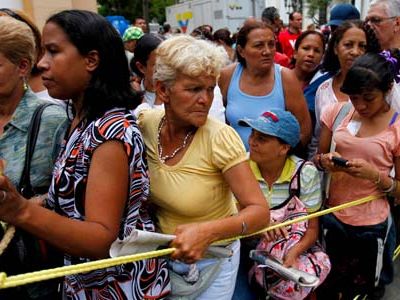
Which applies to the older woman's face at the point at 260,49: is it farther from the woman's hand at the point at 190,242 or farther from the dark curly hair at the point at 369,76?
the woman's hand at the point at 190,242

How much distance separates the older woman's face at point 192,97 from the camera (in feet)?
5.40

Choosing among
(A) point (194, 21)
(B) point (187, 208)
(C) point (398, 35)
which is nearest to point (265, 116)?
(B) point (187, 208)

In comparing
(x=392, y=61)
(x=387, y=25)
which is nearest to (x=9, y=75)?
(x=392, y=61)

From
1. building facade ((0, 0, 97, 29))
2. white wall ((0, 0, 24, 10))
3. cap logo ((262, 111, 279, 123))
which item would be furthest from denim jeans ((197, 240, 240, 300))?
white wall ((0, 0, 24, 10))

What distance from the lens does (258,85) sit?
124 inches

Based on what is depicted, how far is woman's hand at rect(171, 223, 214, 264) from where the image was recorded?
1.37 m

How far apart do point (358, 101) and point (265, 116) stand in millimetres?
582

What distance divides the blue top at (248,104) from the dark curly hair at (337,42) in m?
0.58

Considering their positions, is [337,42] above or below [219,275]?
above

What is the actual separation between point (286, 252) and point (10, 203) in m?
1.41

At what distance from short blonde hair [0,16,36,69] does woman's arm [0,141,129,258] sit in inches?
26.7

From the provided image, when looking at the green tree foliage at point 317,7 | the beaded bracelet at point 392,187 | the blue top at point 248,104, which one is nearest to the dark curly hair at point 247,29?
the blue top at point 248,104

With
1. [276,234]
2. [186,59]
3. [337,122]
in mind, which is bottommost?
[276,234]

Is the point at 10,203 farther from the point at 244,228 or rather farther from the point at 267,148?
the point at 267,148
